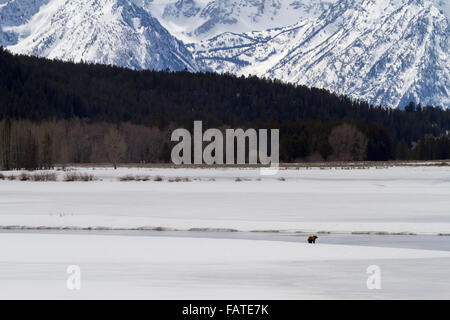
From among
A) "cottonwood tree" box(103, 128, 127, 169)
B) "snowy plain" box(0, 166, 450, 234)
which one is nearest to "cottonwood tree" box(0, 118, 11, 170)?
"cottonwood tree" box(103, 128, 127, 169)

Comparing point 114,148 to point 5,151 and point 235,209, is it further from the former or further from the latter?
point 235,209

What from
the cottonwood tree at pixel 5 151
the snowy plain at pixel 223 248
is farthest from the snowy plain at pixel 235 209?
the cottonwood tree at pixel 5 151

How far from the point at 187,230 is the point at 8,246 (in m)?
8.88

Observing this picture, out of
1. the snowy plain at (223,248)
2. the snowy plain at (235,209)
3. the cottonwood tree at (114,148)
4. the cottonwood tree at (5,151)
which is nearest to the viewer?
the snowy plain at (223,248)

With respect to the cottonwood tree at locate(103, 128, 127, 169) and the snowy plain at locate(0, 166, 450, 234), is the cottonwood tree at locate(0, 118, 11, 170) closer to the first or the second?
the cottonwood tree at locate(103, 128, 127, 169)

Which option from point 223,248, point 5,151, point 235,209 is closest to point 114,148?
point 5,151

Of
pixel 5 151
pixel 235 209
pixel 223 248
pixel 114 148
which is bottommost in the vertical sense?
pixel 223 248

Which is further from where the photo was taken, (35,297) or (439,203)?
(439,203)

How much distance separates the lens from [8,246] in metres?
29.3

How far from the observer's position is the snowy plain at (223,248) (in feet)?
71.1

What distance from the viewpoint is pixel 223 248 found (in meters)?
29.5

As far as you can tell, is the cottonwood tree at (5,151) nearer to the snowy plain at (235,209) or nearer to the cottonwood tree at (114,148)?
the cottonwood tree at (114,148)
